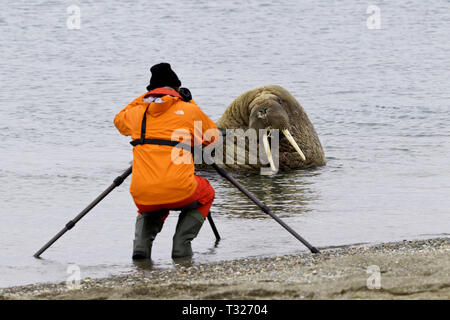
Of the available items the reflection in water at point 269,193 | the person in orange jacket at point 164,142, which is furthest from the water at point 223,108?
the person in orange jacket at point 164,142

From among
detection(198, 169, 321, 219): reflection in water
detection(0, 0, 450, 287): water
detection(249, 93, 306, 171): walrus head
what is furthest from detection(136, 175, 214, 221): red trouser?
detection(249, 93, 306, 171): walrus head

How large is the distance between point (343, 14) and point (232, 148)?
29067 millimetres

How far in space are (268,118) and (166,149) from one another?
504 centimetres

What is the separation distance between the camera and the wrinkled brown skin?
11.7m

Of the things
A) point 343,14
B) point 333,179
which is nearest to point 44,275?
point 333,179

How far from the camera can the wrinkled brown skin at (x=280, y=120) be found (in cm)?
1169

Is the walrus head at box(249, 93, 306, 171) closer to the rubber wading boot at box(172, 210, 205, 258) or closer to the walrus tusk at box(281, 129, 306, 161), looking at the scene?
the walrus tusk at box(281, 129, 306, 161)

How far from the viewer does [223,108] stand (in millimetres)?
19484

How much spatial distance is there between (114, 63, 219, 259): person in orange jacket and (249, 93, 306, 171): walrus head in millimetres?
4678

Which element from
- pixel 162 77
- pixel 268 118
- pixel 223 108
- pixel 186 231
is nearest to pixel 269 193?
pixel 268 118

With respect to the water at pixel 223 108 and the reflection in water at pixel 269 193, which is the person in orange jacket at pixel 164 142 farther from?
the reflection in water at pixel 269 193

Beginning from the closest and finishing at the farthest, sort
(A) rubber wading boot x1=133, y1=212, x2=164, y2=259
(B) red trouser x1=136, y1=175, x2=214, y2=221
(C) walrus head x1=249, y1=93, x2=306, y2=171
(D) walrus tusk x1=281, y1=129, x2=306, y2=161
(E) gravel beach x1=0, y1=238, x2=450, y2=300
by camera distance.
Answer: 1. (E) gravel beach x1=0, y1=238, x2=450, y2=300
2. (B) red trouser x1=136, y1=175, x2=214, y2=221
3. (A) rubber wading boot x1=133, y1=212, x2=164, y2=259
4. (C) walrus head x1=249, y1=93, x2=306, y2=171
5. (D) walrus tusk x1=281, y1=129, x2=306, y2=161

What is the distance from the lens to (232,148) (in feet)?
39.6
